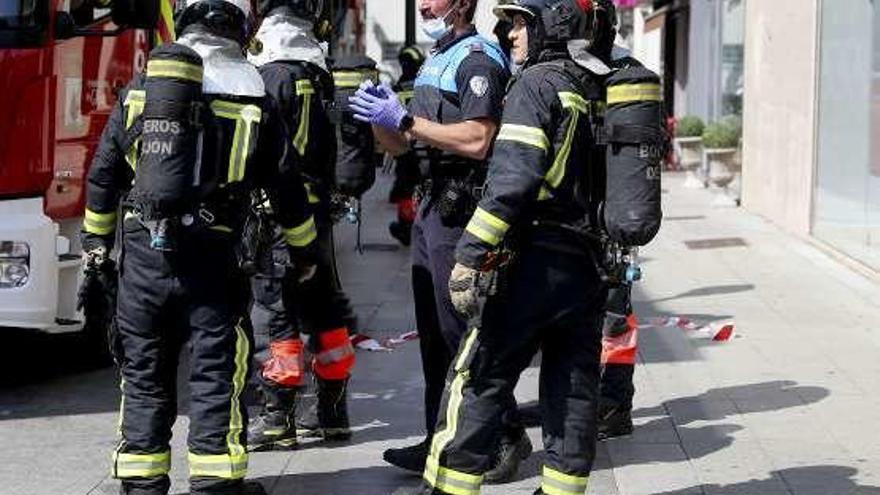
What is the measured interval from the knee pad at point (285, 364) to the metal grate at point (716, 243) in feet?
26.9

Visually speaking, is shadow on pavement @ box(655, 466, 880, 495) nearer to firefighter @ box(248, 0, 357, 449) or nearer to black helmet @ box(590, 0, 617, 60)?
firefighter @ box(248, 0, 357, 449)

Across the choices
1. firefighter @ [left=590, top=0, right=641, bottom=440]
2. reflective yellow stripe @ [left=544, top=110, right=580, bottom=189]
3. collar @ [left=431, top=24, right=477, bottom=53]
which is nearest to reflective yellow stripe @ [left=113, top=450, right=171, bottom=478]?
reflective yellow stripe @ [left=544, top=110, right=580, bottom=189]

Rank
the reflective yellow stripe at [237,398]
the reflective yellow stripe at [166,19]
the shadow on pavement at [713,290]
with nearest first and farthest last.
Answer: the reflective yellow stripe at [237,398] → the reflective yellow stripe at [166,19] → the shadow on pavement at [713,290]

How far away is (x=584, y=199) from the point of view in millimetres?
5035

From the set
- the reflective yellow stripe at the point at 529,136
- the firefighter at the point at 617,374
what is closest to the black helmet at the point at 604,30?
the reflective yellow stripe at the point at 529,136

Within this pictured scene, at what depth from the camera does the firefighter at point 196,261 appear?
5199mm

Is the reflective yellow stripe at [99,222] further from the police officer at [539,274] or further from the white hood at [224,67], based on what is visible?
the police officer at [539,274]

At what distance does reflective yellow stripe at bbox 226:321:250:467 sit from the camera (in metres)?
5.32

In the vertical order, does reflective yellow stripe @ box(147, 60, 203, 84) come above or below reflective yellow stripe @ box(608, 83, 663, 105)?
above

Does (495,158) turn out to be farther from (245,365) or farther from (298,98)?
(298,98)

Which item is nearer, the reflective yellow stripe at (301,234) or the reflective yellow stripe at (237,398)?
the reflective yellow stripe at (237,398)

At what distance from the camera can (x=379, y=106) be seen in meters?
5.43

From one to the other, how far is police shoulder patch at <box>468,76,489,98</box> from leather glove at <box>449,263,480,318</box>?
0.85 metres

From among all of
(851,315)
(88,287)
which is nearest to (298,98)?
(88,287)
